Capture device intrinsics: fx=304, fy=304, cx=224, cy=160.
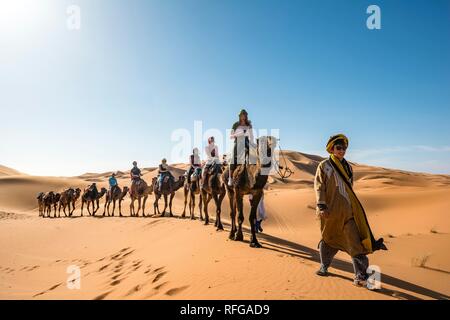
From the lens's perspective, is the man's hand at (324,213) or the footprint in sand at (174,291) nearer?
the footprint in sand at (174,291)

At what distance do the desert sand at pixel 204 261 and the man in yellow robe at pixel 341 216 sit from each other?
0.49 meters

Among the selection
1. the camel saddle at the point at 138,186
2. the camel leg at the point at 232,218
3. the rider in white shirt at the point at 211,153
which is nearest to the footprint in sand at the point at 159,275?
the camel leg at the point at 232,218

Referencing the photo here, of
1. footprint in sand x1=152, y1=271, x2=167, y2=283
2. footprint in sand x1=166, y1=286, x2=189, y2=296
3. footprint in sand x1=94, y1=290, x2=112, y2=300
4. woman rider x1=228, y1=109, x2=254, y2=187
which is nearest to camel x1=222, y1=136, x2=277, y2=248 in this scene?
woman rider x1=228, y1=109, x2=254, y2=187

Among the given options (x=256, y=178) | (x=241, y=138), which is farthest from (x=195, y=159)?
(x=256, y=178)

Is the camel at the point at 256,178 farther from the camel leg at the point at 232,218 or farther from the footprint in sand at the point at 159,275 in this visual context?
the footprint in sand at the point at 159,275

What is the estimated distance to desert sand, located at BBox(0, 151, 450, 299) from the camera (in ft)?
16.3

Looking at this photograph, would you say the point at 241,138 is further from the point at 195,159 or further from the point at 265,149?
the point at 195,159

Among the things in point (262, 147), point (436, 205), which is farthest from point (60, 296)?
point (436, 205)

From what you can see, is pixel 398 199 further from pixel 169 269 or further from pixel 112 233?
pixel 169 269

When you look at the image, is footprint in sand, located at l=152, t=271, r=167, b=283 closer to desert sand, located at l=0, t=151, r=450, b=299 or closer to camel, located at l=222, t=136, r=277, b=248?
desert sand, located at l=0, t=151, r=450, b=299

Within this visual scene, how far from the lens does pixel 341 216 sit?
5098mm

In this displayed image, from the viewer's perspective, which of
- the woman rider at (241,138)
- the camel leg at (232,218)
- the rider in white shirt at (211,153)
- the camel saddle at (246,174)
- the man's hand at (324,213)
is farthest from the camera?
the rider in white shirt at (211,153)

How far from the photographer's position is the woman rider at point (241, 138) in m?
8.39
